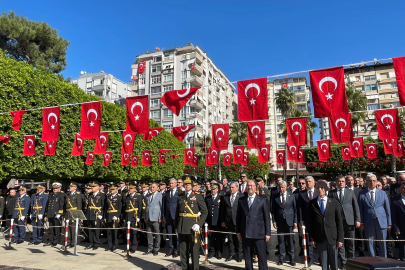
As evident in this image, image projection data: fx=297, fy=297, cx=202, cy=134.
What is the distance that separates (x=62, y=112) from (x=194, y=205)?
15656 millimetres

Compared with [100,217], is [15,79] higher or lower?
higher

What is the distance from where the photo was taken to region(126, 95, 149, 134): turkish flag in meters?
10.9

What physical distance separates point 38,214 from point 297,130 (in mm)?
12922

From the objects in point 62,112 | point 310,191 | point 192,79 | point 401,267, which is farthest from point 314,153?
point 401,267

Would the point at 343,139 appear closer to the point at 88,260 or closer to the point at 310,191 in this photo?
the point at 310,191

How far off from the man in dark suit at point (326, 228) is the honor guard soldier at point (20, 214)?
10616mm

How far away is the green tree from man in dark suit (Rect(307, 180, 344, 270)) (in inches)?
1389

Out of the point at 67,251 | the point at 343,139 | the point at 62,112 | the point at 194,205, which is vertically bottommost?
the point at 67,251

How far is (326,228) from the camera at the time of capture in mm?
5816

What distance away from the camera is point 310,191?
7922 millimetres

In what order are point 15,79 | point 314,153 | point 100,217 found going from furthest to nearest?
point 314,153
point 15,79
point 100,217

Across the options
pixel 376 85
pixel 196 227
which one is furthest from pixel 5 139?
pixel 376 85

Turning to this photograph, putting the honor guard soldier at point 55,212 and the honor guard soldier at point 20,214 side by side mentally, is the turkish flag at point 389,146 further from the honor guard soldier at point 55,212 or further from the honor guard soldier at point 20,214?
the honor guard soldier at point 20,214

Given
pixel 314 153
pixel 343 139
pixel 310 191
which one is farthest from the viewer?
pixel 314 153
